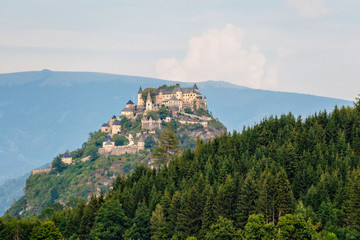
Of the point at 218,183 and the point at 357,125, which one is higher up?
the point at 357,125

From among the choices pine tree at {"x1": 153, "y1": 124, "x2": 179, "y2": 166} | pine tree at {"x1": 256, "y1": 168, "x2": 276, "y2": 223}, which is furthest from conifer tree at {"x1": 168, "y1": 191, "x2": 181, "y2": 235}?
pine tree at {"x1": 153, "y1": 124, "x2": 179, "y2": 166}

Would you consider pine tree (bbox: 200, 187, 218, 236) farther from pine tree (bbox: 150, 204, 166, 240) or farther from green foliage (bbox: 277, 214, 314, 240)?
green foliage (bbox: 277, 214, 314, 240)

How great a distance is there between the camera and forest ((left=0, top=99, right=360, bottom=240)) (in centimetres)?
7944

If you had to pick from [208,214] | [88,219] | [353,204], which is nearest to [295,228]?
[353,204]

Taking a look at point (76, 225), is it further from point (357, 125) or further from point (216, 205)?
point (357, 125)

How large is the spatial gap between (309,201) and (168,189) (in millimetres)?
26563

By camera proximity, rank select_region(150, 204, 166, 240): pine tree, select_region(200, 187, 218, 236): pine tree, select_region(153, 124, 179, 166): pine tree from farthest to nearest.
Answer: select_region(153, 124, 179, 166): pine tree
select_region(150, 204, 166, 240): pine tree
select_region(200, 187, 218, 236): pine tree

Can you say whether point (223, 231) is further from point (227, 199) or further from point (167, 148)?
→ point (167, 148)

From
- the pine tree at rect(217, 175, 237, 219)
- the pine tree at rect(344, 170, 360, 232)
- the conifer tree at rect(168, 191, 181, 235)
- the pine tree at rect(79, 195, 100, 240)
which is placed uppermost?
the pine tree at rect(344, 170, 360, 232)

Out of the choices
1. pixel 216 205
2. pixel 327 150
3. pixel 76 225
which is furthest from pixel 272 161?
pixel 76 225

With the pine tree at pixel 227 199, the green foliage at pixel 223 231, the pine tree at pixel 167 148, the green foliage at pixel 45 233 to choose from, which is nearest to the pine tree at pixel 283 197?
the pine tree at pixel 227 199

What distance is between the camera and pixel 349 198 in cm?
8200

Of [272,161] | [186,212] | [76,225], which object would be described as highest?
[272,161]

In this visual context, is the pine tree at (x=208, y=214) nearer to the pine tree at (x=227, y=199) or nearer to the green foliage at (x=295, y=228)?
the pine tree at (x=227, y=199)
